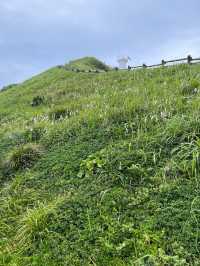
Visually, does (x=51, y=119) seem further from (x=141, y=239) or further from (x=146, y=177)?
(x=141, y=239)

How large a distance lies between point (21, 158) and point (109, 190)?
3248mm

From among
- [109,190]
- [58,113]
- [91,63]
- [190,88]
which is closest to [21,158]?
[109,190]

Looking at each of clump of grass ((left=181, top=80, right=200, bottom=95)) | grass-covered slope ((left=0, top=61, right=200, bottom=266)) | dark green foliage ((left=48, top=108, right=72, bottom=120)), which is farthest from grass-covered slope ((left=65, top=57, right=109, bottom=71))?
grass-covered slope ((left=0, top=61, right=200, bottom=266))

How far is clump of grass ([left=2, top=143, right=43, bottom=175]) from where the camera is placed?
10.1 m

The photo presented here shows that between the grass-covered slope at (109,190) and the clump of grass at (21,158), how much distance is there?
0.07ft

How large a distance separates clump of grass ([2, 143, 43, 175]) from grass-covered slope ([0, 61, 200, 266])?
0.02 meters

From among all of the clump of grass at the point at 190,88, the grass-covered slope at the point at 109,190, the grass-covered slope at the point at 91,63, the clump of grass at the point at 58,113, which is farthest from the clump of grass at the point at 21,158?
the grass-covered slope at the point at 91,63

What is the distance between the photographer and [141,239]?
6.37 metres

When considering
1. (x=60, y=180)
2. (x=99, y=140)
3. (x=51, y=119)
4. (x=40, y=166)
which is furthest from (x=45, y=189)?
(x=51, y=119)

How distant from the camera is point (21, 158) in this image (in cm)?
1032

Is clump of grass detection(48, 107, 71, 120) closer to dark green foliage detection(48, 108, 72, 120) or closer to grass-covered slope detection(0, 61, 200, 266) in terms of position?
dark green foliage detection(48, 108, 72, 120)

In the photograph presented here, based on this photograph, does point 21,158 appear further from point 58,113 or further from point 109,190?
point 58,113

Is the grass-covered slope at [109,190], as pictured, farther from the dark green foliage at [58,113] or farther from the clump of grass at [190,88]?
the dark green foliage at [58,113]

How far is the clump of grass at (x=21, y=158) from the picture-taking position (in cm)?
1012
